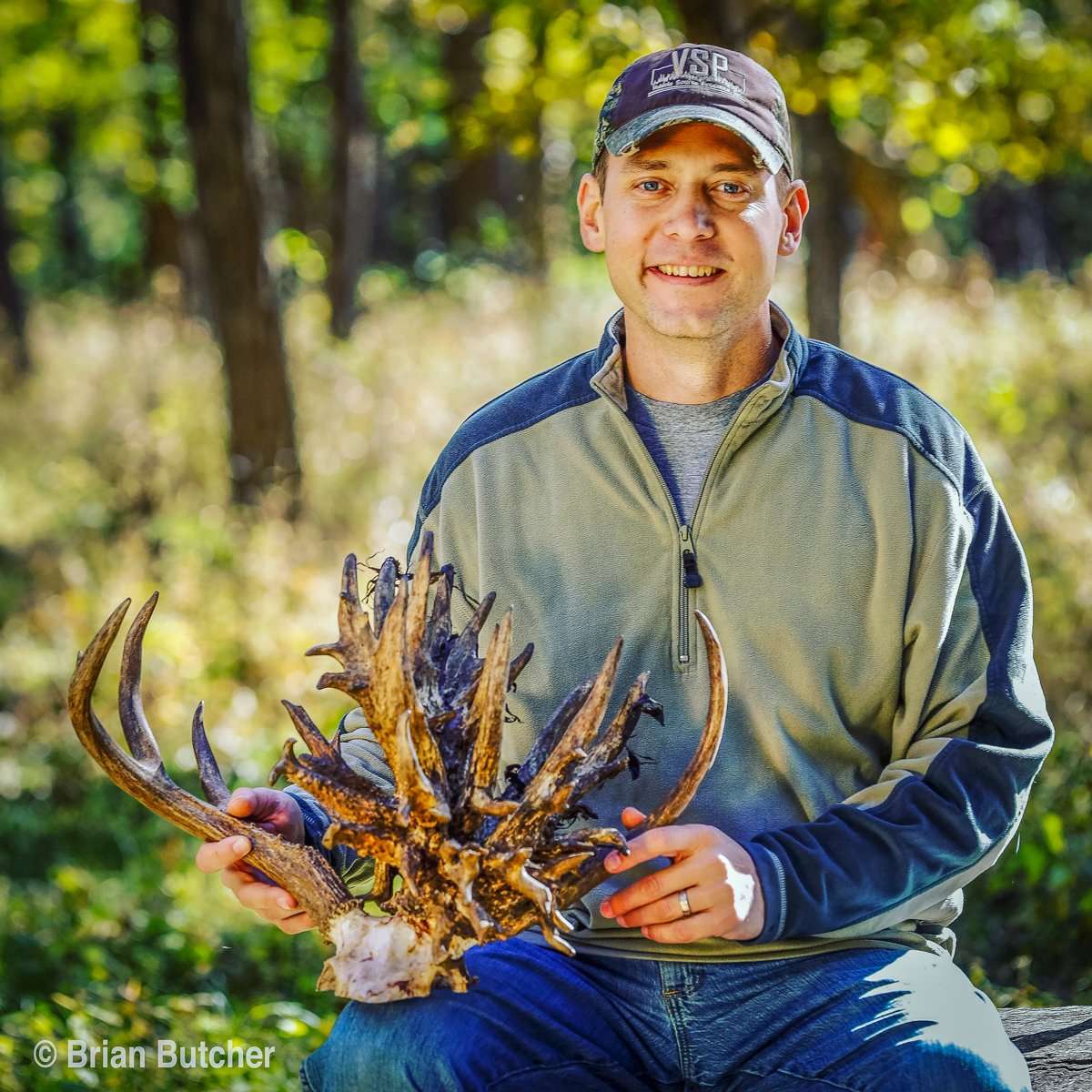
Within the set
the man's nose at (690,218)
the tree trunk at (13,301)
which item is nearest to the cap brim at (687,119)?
the man's nose at (690,218)

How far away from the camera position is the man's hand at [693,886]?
2357mm

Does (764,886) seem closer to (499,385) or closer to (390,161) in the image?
(499,385)

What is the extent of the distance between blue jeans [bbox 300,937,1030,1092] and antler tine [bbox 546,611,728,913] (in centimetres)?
27

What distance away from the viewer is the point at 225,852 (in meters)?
2.56

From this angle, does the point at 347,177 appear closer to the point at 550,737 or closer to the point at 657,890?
the point at 550,737

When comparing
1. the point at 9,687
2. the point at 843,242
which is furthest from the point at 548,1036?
the point at 843,242

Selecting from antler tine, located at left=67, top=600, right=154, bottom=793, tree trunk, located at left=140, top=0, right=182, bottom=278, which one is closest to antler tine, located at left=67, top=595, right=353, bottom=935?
antler tine, located at left=67, top=600, right=154, bottom=793

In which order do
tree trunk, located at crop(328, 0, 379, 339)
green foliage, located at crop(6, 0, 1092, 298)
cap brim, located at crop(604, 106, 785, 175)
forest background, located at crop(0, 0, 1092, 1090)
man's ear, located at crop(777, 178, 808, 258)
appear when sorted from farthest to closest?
tree trunk, located at crop(328, 0, 379, 339), green foliage, located at crop(6, 0, 1092, 298), forest background, located at crop(0, 0, 1092, 1090), man's ear, located at crop(777, 178, 808, 258), cap brim, located at crop(604, 106, 785, 175)

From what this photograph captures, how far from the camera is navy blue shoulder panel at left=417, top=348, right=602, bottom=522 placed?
304 centimetres

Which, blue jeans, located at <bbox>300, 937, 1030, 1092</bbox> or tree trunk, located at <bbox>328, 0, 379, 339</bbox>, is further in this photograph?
tree trunk, located at <bbox>328, 0, 379, 339</bbox>

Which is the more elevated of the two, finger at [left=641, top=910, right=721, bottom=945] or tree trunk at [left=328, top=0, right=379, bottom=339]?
tree trunk at [left=328, top=0, right=379, bottom=339]

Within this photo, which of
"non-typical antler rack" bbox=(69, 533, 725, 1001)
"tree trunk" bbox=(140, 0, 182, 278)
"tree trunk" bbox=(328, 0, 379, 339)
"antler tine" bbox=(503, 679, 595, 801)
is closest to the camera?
"non-typical antler rack" bbox=(69, 533, 725, 1001)

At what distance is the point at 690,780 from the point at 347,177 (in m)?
13.5

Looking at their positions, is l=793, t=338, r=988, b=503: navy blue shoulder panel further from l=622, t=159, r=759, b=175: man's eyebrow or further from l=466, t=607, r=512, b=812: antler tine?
l=466, t=607, r=512, b=812: antler tine
